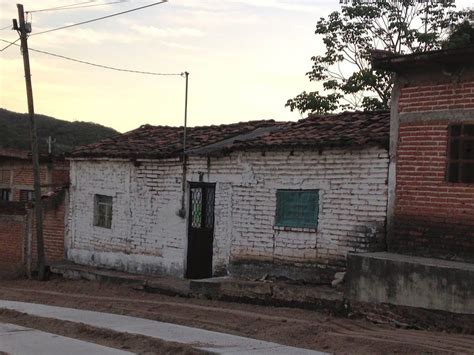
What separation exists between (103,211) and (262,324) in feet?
28.0

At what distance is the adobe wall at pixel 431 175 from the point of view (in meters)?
8.98

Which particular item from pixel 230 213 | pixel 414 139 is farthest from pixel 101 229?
pixel 414 139

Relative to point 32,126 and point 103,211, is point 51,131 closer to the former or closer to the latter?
point 32,126

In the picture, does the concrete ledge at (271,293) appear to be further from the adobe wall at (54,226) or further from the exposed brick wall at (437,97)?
the adobe wall at (54,226)

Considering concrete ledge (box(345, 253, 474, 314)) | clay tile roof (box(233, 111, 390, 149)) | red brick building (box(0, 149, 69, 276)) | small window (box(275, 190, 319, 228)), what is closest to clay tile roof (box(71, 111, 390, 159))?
clay tile roof (box(233, 111, 390, 149))

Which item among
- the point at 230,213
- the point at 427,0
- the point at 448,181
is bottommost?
the point at 230,213

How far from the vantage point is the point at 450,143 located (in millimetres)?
9188

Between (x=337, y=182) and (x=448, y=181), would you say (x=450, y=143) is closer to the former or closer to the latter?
(x=448, y=181)

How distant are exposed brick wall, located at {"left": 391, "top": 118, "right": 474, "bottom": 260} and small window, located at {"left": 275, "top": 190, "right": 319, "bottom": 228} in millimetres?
1891

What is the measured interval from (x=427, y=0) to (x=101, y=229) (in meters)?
13.2

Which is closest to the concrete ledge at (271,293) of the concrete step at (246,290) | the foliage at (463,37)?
the concrete step at (246,290)

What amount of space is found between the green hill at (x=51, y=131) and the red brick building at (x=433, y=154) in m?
34.2

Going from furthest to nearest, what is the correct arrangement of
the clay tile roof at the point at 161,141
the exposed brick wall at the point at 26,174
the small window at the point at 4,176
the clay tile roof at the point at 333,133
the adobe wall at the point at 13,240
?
Answer: the small window at the point at 4,176 → the exposed brick wall at the point at 26,174 → the adobe wall at the point at 13,240 → the clay tile roof at the point at 161,141 → the clay tile roof at the point at 333,133

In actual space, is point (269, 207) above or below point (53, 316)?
above
